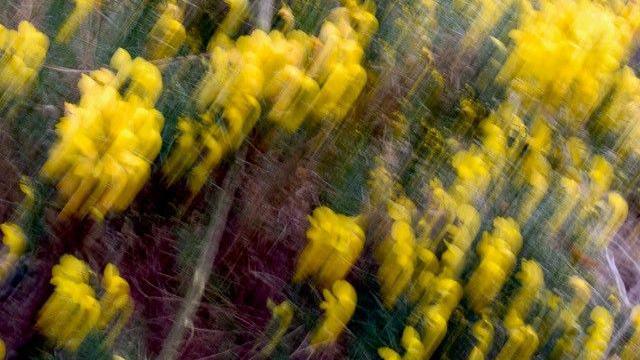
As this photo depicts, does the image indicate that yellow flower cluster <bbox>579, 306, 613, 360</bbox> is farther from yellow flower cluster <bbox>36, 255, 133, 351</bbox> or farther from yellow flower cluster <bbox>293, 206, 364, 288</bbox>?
yellow flower cluster <bbox>36, 255, 133, 351</bbox>

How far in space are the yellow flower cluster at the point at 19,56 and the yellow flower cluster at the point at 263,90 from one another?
1.16 ft

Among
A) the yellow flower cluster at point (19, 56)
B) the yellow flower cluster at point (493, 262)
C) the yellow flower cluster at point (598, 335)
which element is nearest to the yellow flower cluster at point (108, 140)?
the yellow flower cluster at point (19, 56)

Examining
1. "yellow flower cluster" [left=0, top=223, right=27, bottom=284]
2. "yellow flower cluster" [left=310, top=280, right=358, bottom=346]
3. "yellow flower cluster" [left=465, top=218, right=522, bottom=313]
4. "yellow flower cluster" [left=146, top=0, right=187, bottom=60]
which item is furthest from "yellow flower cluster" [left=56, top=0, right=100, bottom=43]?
"yellow flower cluster" [left=465, top=218, right=522, bottom=313]

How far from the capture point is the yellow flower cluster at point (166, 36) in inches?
80.1

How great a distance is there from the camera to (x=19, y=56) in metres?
1.70

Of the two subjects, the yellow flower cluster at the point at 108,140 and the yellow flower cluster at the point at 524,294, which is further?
the yellow flower cluster at the point at 524,294

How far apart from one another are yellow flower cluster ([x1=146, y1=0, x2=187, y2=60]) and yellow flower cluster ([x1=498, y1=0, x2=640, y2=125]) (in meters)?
0.95

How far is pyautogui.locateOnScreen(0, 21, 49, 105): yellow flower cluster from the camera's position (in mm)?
1692

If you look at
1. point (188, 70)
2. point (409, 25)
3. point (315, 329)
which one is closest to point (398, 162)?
point (409, 25)

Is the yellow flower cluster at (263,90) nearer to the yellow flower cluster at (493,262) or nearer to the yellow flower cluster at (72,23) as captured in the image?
the yellow flower cluster at (72,23)

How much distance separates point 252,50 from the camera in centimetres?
178

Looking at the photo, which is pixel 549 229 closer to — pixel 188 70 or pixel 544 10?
pixel 544 10

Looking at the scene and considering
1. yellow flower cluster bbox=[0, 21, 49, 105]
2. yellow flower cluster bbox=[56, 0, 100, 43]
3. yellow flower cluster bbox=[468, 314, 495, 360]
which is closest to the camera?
yellow flower cluster bbox=[0, 21, 49, 105]

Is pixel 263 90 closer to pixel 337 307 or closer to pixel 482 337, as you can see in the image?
pixel 337 307
